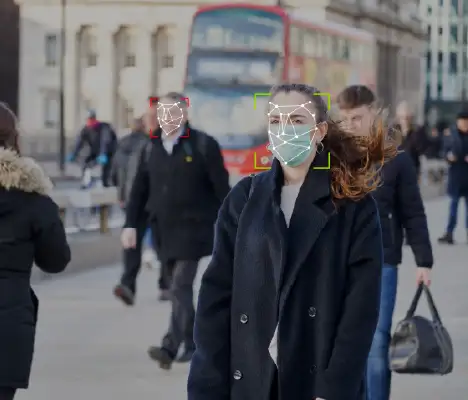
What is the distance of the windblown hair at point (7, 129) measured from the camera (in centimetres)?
521

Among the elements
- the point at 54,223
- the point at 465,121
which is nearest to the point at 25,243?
the point at 54,223

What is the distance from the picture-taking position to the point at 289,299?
164 inches

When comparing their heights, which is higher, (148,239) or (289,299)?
(289,299)

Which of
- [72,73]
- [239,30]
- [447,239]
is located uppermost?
[239,30]

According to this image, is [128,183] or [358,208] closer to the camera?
[358,208]

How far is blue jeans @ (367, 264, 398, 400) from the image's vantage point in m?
6.79

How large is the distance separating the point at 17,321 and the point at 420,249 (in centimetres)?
237

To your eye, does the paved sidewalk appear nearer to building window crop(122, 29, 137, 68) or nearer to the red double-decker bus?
the red double-decker bus

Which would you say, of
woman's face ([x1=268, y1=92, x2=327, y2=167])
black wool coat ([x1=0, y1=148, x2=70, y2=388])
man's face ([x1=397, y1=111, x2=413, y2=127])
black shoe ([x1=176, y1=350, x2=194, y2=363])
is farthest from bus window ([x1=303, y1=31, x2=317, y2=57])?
woman's face ([x1=268, y1=92, x2=327, y2=167])

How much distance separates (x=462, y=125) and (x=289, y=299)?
1592 cm

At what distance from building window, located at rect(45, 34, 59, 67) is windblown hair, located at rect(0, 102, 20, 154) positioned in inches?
3224

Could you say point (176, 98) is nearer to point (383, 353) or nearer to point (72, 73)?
point (383, 353)

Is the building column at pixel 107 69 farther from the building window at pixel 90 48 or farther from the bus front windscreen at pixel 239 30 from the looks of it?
the bus front windscreen at pixel 239 30

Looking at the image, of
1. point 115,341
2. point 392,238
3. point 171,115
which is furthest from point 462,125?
point 392,238
